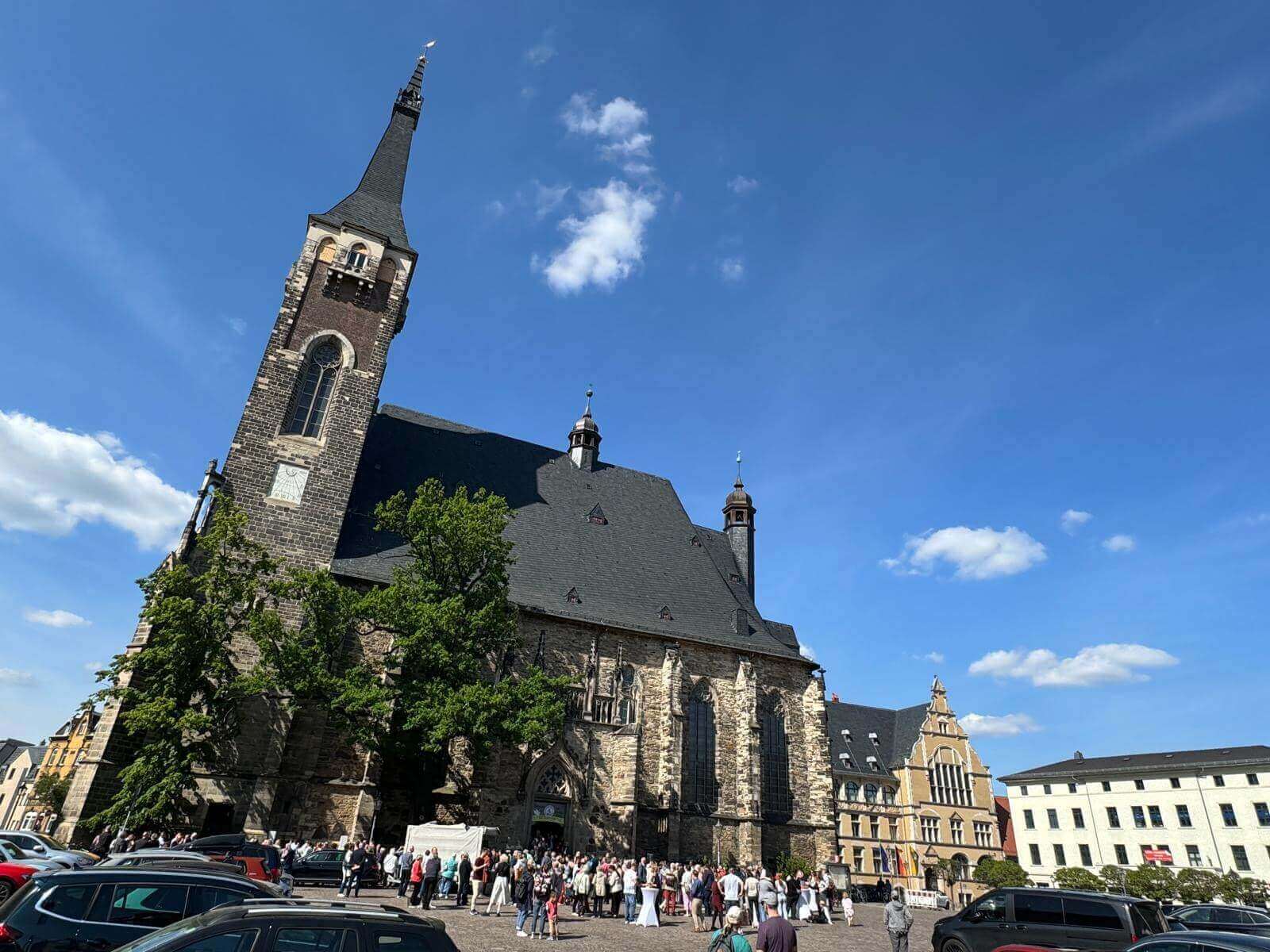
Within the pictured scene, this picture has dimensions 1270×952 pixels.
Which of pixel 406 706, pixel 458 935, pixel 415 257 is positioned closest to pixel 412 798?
pixel 406 706

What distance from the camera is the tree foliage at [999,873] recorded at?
4088cm

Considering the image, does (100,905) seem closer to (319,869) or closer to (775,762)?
(319,869)

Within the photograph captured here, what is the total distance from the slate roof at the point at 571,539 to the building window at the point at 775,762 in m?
2.48

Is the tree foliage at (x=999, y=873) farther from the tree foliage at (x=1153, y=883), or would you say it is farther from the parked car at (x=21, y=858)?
the parked car at (x=21, y=858)

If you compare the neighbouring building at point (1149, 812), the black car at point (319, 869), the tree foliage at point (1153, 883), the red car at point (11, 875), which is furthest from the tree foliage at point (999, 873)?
the red car at point (11, 875)

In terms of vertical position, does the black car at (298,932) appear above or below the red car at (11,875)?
above

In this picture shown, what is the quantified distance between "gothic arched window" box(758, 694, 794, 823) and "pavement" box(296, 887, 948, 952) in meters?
8.72

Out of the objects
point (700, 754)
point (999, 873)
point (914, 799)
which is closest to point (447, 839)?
point (700, 754)

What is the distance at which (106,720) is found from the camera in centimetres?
2006

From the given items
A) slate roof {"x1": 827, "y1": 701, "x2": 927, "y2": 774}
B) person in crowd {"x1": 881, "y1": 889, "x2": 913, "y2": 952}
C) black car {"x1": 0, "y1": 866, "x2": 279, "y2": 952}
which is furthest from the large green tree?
slate roof {"x1": 827, "y1": 701, "x2": 927, "y2": 774}

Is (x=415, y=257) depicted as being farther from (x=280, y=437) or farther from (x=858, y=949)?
(x=858, y=949)

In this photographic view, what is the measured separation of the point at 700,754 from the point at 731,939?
22.5 metres

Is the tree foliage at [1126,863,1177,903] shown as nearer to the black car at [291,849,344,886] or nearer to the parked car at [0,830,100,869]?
the black car at [291,849,344,886]

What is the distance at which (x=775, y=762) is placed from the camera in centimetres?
3036
